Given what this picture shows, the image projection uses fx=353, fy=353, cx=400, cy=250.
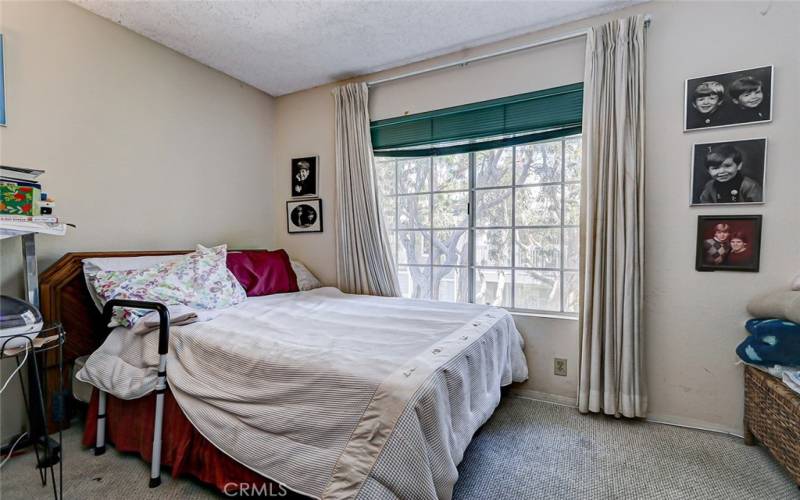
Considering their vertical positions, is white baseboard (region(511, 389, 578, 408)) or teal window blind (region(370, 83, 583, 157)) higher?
teal window blind (region(370, 83, 583, 157))

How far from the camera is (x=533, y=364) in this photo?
2.39 meters

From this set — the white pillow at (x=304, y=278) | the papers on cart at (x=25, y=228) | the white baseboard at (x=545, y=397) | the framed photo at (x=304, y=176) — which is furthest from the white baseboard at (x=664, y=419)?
the papers on cart at (x=25, y=228)

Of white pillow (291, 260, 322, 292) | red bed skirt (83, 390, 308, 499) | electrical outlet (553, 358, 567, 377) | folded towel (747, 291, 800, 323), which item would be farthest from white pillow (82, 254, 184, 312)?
folded towel (747, 291, 800, 323)

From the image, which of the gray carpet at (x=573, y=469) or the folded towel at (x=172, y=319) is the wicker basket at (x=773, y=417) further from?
the folded towel at (x=172, y=319)

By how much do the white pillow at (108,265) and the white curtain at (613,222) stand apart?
2.67 m

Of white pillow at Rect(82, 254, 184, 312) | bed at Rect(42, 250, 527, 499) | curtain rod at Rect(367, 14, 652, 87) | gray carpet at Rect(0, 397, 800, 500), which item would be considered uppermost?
curtain rod at Rect(367, 14, 652, 87)

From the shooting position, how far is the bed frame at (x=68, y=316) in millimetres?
1845

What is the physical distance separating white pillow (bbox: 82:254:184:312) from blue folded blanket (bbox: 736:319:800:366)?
→ 127 inches

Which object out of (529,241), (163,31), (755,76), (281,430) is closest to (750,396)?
(529,241)

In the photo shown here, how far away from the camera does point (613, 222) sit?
2068 mm

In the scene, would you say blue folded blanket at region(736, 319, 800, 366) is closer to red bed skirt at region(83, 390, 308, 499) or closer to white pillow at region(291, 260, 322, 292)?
red bed skirt at region(83, 390, 308, 499)

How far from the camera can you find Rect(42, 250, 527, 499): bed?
1.06 metres

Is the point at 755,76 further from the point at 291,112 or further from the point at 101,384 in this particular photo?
the point at 101,384

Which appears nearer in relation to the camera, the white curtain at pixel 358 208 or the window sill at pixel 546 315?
the window sill at pixel 546 315
